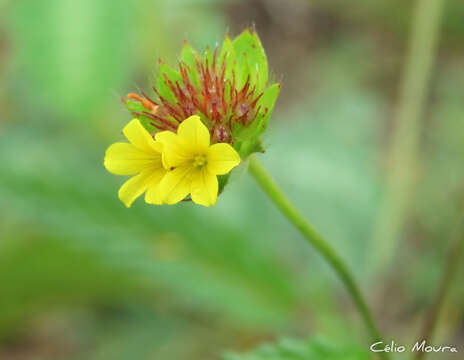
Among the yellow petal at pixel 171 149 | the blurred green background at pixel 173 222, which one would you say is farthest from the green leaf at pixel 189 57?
the blurred green background at pixel 173 222

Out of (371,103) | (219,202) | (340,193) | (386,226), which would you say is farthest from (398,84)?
(219,202)

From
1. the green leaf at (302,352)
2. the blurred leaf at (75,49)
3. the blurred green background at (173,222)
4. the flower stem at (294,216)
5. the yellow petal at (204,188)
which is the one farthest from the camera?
the blurred leaf at (75,49)

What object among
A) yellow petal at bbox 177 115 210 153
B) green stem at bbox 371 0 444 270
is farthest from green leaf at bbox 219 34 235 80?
green stem at bbox 371 0 444 270

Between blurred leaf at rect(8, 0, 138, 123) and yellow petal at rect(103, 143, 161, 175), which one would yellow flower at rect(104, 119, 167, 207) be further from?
blurred leaf at rect(8, 0, 138, 123)

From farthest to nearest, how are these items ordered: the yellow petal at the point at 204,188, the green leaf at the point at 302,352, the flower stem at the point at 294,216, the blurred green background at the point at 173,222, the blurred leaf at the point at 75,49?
the blurred leaf at the point at 75,49, the blurred green background at the point at 173,222, the green leaf at the point at 302,352, the flower stem at the point at 294,216, the yellow petal at the point at 204,188

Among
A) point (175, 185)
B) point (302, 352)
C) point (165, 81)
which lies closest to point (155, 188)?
point (175, 185)

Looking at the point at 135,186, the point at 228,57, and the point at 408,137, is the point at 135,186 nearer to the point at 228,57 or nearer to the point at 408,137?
the point at 228,57

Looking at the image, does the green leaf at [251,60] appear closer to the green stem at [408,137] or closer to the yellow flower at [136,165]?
the yellow flower at [136,165]

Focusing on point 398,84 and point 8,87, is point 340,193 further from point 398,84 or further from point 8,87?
point 8,87
